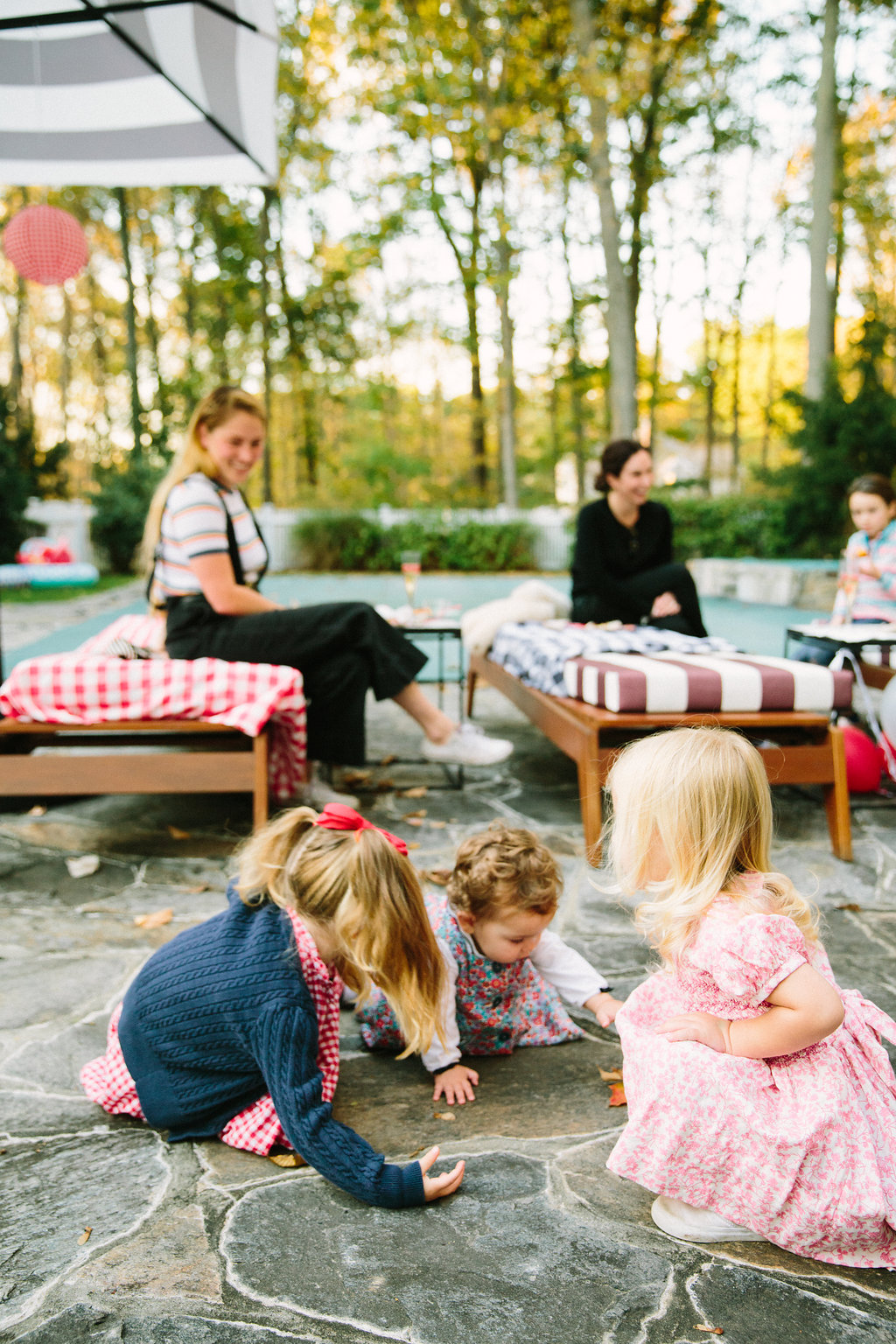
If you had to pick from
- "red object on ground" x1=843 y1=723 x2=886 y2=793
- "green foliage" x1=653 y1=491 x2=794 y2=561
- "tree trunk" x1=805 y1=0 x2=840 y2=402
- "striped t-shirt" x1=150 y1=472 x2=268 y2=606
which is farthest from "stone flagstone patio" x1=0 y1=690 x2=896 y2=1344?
"tree trunk" x1=805 y1=0 x2=840 y2=402

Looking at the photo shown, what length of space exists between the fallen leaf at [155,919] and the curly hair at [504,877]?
116 cm

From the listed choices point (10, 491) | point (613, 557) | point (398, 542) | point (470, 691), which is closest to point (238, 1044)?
point (613, 557)

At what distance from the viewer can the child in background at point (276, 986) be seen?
165 centimetres

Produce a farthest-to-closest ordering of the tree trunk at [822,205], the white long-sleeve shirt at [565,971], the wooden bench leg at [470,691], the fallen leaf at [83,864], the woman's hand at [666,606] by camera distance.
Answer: the tree trunk at [822,205] → the wooden bench leg at [470,691] → the woman's hand at [666,606] → the fallen leaf at [83,864] → the white long-sleeve shirt at [565,971]

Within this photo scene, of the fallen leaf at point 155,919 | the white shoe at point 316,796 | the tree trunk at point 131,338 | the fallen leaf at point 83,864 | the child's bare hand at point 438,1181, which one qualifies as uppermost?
the tree trunk at point 131,338

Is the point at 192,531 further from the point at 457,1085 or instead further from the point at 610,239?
the point at 610,239

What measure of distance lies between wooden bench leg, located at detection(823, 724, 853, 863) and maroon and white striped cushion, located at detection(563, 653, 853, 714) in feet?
0.52

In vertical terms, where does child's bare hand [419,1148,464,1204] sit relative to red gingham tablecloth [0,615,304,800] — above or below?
below

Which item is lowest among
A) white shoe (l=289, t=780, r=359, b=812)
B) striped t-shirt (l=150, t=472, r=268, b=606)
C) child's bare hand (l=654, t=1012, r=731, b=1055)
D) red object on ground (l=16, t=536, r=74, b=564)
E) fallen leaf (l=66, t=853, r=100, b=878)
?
fallen leaf (l=66, t=853, r=100, b=878)

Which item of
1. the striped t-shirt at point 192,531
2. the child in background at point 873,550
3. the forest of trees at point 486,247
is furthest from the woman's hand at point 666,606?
the forest of trees at point 486,247

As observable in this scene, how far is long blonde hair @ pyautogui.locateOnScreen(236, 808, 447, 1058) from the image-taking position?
1.70 m

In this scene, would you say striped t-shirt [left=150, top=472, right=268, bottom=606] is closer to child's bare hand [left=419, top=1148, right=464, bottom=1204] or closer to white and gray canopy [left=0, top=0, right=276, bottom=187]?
white and gray canopy [left=0, top=0, right=276, bottom=187]

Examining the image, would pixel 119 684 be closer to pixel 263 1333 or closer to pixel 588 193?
pixel 263 1333

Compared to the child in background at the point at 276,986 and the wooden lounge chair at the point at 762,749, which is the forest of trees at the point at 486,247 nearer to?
the wooden lounge chair at the point at 762,749
